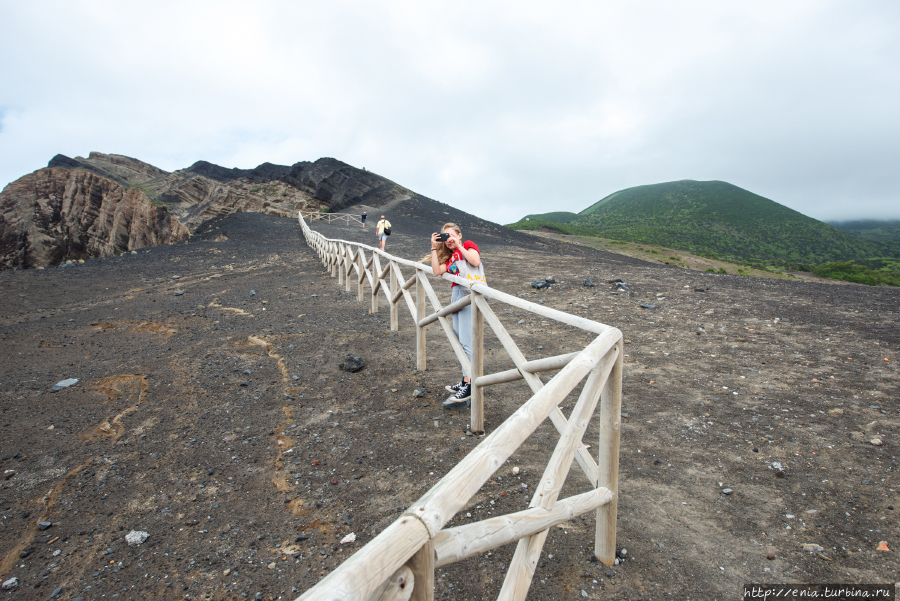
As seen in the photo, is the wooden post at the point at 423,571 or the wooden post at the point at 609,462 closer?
the wooden post at the point at 423,571

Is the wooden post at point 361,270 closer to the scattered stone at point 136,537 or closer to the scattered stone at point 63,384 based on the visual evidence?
the scattered stone at point 63,384

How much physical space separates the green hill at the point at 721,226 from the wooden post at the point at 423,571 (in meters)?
55.5

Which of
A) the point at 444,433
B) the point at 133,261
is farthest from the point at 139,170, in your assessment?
the point at 444,433

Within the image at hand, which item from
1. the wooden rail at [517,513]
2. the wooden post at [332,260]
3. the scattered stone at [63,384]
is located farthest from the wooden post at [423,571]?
the wooden post at [332,260]

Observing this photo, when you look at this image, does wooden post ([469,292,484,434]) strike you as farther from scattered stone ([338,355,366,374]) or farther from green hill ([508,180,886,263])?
green hill ([508,180,886,263])

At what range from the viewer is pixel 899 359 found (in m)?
5.15

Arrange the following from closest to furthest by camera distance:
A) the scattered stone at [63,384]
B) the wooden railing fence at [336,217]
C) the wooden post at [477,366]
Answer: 1. the wooden post at [477,366]
2. the scattered stone at [63,384]
3. the wooden railing fence at [336,217]

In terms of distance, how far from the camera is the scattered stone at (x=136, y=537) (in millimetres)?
2710

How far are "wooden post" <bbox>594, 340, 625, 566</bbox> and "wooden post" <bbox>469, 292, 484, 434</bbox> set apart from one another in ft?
4.72

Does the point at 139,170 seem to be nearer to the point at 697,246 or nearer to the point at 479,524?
the point at 479,524

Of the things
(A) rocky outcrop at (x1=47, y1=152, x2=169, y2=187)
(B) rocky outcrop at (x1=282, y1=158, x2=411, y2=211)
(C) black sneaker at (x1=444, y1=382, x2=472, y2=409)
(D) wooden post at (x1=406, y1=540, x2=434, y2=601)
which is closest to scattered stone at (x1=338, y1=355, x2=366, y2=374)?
(C) black sneaker at (x1=444, y1=382, x2=472, y2=409)

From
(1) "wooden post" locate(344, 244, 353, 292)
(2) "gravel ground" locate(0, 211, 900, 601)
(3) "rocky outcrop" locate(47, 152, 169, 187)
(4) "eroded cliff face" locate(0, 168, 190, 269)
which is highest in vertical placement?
(3) "rocky outcrop" locate(47, 152, 169, 187)

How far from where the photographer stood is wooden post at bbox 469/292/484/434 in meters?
3.70

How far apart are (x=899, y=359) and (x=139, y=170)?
217 ft
